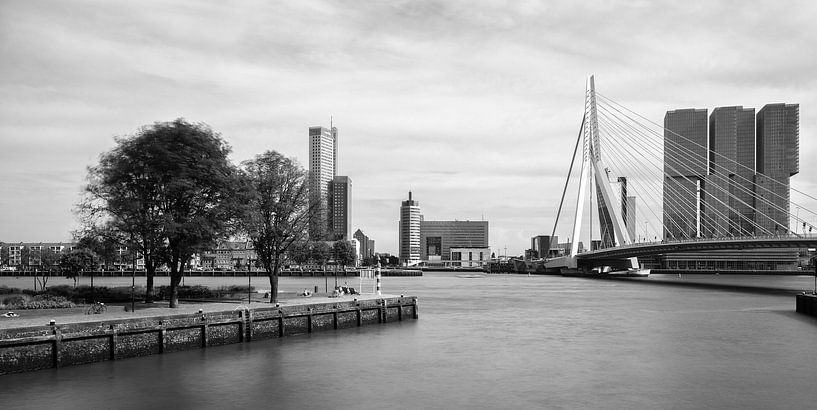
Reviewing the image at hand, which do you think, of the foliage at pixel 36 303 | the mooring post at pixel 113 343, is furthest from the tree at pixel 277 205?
the mooring post at pixel 113 343

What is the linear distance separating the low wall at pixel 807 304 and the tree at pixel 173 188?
52410mm

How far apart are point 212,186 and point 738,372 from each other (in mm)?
35854

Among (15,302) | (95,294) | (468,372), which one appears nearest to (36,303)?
(15,302)

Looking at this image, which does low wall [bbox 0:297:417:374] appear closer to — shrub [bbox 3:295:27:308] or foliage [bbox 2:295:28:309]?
shrub [bbox 3:295:27:308]

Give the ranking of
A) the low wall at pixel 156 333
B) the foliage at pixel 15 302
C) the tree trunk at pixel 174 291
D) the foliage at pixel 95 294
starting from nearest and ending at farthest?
the low wall at pixel 156 333
the foliage at pixel 15 302
the tree trunk at pixel 174 291
the foliage at pixel 95 294

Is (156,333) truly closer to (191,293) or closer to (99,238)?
(99,238)

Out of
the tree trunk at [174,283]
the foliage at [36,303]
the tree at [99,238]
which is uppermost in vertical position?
the tree at [99,238]

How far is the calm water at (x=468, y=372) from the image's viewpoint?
99.6 feet

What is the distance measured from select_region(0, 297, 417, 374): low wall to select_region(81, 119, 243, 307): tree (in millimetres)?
8026

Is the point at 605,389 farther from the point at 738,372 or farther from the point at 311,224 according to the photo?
the point at 311,224

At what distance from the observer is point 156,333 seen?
128 ft

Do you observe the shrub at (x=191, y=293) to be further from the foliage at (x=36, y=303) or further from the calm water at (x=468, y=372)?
the calm water at (x=468, y=372)

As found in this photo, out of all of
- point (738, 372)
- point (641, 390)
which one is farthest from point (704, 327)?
point (641, 390)

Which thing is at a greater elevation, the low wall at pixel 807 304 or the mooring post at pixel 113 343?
the mooring post at pixel 113 343
